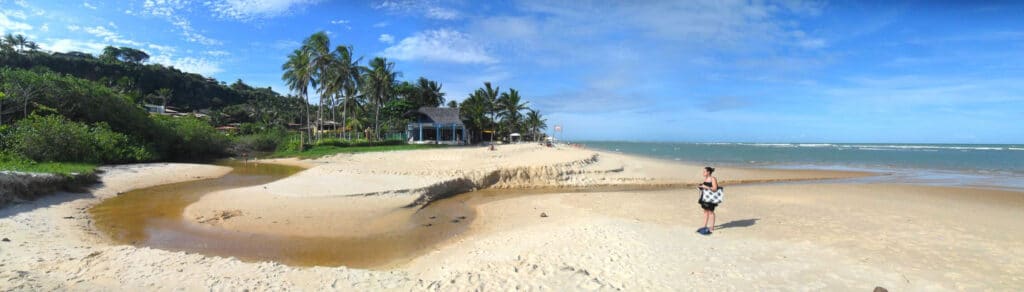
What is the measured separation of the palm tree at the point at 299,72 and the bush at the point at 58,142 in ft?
66.1

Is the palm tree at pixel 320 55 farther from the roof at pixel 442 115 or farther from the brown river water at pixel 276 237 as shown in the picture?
the brown river water at pixel 276 237

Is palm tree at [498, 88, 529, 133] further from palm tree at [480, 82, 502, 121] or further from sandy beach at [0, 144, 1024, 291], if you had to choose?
sandy beach at [0, 144, 1024, 291]

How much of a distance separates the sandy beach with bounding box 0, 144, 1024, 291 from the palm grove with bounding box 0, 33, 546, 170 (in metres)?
6.16

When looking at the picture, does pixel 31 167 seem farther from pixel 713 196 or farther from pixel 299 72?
pixel 299 72

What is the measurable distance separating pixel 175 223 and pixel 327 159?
20211 millimetres

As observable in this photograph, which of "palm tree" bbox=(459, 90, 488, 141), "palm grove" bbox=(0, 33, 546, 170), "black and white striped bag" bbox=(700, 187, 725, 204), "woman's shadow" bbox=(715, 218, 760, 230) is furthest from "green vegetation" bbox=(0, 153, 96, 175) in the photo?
"palm tree" bbox=(459, 90, 488, 141)

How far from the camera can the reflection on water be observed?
7.12 m

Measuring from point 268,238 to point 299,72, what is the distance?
3610cm

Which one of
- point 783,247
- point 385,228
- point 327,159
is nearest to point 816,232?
point 783,247

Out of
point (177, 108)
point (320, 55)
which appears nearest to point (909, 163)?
point (320, 55)

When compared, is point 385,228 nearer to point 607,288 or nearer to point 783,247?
point 607,288

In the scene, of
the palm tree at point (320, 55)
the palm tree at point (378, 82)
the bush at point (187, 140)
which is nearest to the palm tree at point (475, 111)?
the palm tree at point (378, 82)

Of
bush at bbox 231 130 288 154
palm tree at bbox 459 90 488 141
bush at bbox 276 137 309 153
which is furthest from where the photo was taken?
palm tree at bbox 459 90 488 141

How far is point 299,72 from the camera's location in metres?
39.4
